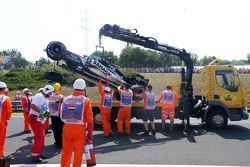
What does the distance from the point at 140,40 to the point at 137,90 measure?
1.89 meters

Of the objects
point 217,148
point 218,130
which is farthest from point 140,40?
point 217,148

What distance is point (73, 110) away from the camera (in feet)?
20.8

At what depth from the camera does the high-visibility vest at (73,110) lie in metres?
6.32

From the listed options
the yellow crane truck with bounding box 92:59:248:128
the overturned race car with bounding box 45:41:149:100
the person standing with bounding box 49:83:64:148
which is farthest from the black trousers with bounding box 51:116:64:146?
the yellow crane truck with bounding box 92:59:248:128

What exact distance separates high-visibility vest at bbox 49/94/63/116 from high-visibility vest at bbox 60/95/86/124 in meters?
3.30

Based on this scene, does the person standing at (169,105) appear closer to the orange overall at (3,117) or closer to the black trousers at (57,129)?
the black trousers at (57,129)

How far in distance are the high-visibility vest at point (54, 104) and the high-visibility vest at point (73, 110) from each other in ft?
10.8

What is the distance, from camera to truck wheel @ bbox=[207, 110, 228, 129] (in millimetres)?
12734

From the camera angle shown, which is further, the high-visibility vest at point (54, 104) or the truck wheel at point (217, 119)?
the truck wheel at point (217, 119)

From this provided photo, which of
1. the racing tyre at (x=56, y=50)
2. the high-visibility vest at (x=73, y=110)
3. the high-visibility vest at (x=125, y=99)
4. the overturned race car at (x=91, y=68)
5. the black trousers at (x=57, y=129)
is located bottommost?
the black trousers at (x=57, y=129)

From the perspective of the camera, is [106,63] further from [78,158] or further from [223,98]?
[78,158]

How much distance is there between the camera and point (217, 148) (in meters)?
9.55

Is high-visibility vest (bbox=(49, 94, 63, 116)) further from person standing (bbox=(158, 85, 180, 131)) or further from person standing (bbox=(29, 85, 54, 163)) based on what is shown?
person standing (bbox=(158, 85, 180, 131))

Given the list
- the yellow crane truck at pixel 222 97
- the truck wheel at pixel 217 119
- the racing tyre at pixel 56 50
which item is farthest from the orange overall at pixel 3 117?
the truck wheel at pixel 217 119
